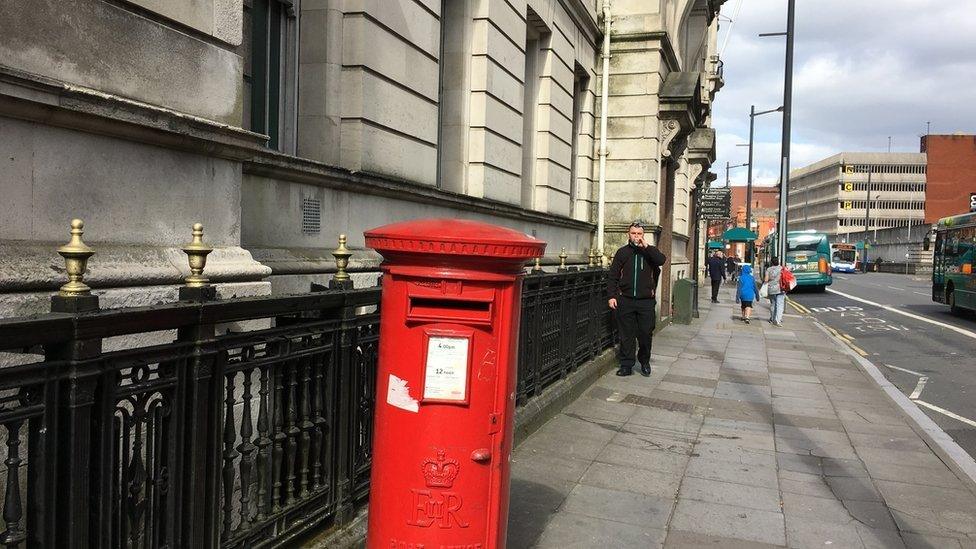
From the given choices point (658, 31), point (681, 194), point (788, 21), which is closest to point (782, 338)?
point (658, 31)

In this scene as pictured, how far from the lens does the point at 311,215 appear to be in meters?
5.88

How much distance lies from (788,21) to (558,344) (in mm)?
18276

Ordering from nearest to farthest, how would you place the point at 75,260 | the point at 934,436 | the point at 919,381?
the point at 75,260 < the point at 934,436 < the point at 919,381

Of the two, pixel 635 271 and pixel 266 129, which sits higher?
pixel 266 129

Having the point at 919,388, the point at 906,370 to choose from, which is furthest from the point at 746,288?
the point at 919,388

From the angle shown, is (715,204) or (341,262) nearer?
(341,262)

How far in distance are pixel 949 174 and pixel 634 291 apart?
105m

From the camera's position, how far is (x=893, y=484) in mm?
5875

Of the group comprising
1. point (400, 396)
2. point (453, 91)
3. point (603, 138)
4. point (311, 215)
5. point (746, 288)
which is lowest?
point (746, 288)

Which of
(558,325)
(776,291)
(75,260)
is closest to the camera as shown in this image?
(75,260)

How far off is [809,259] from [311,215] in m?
36.4

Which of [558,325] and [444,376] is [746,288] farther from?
[444,376]

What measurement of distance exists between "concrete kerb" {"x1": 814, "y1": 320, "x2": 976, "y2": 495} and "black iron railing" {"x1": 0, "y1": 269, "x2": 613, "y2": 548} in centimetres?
513

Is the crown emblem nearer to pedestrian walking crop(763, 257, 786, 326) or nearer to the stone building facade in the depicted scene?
the stone building facade
